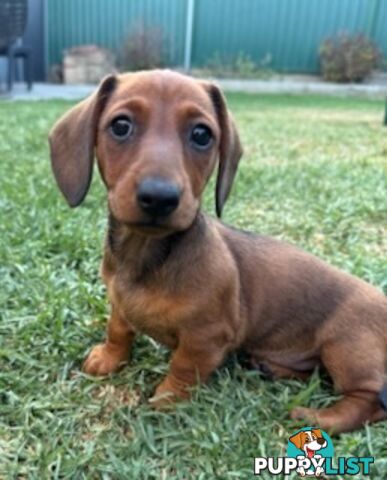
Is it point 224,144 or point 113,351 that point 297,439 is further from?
point 224,144

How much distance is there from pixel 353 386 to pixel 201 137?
1294 millimetres

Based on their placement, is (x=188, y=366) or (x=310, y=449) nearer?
(x=310, y=449)

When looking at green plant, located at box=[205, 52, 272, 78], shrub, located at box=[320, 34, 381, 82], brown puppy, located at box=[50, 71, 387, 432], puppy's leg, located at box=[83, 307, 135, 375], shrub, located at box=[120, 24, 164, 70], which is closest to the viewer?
brown puppy, located at box=[50, 71, 387, 432]

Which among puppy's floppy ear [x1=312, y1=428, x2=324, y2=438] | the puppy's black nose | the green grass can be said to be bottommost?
the green grass

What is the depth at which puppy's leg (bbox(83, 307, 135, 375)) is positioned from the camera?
8.99 feet

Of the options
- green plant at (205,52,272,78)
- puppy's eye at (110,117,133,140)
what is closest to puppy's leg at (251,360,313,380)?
puppy's eye at (110,117,133,140)

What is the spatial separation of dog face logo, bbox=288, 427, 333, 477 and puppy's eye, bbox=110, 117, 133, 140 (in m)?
1.42

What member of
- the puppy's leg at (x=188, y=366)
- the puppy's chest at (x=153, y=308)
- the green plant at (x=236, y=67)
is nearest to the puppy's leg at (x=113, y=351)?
the puppy's chest at (x=153, y=308)

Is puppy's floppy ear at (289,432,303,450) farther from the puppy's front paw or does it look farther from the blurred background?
the blurred background

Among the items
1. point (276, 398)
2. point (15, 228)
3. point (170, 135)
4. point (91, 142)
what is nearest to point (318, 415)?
point (276, 398)

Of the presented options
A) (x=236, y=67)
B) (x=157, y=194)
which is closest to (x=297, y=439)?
(x=157, y=194)

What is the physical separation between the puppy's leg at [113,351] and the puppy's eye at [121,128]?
0.88 meters

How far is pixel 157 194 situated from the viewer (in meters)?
1.98

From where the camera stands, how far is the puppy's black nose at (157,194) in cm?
198
